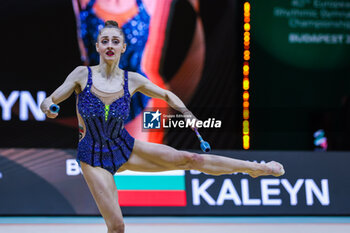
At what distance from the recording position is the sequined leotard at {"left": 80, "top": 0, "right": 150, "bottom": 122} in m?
6.96

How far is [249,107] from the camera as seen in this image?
7.37 meters

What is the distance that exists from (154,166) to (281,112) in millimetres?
3567

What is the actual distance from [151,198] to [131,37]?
7.00 ft

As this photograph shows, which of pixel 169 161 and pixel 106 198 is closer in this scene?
pixel 106 198

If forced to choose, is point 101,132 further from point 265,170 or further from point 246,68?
point 246,68

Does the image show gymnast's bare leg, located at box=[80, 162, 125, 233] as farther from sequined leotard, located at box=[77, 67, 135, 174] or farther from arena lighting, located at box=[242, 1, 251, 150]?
arena lighting, located at box=[242, 1, 251, 150]

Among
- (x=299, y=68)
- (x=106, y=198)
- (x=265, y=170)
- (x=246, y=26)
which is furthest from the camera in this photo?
(x=299, y=68)

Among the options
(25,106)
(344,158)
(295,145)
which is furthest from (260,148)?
(25,106)

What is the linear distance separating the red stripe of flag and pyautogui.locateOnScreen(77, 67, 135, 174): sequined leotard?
2.93 meters

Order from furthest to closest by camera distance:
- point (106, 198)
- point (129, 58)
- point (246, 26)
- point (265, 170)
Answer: point (246, 26), point (129, 58), point (265, 170), point (106, 198)

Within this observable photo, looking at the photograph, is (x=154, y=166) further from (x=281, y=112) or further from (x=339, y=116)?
(x=339, y=116)

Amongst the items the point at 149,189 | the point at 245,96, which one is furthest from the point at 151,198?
the point at 245,96

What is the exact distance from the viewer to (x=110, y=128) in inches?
167

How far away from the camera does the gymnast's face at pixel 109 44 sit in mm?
4277
